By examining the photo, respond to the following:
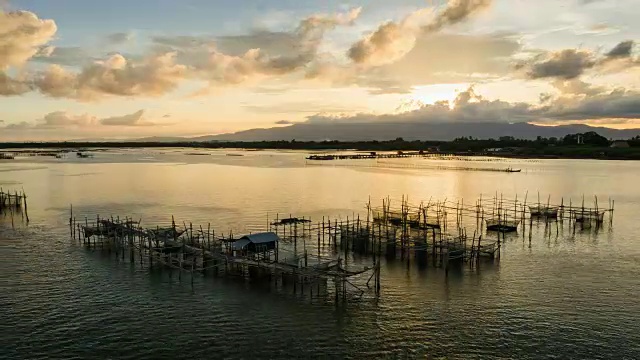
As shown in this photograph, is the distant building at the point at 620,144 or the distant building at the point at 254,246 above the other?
the distant building at the point at 620,144

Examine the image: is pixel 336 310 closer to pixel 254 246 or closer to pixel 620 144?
pixel 254 246

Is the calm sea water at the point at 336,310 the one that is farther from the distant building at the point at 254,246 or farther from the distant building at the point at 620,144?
the distant building at the point at 620,144

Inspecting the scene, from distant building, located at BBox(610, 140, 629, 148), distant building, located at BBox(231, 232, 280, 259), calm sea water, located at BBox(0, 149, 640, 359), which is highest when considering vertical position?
distant building, located at BBox(610, 140, 629, 148)

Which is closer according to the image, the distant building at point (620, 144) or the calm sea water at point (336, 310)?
the calm sea water at point (336, 310)

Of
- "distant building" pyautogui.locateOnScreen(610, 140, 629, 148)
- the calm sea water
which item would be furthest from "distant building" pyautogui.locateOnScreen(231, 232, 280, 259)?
"distant building" pyautogui.locateOnScreen(610, 140, 629, 148)

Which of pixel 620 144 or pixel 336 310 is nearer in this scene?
pixel 336 310

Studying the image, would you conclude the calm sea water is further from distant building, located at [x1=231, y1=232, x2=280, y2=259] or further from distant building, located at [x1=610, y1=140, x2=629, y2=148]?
distant building, located at [x1=610, y1=140, x2=629, y2=148]

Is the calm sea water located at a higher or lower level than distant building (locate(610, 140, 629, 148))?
lower

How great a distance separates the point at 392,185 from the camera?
251 feet

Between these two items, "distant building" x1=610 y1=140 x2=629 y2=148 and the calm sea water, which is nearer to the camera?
the calm sea water

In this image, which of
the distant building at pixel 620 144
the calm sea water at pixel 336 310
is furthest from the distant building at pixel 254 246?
the distant building at pixel 620 144

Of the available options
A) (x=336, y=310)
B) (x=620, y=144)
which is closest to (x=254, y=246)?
(x=336, y=310)

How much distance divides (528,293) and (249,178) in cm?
6472

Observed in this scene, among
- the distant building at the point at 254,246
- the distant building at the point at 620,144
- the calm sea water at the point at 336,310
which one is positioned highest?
the distant building at the point at 620,144
